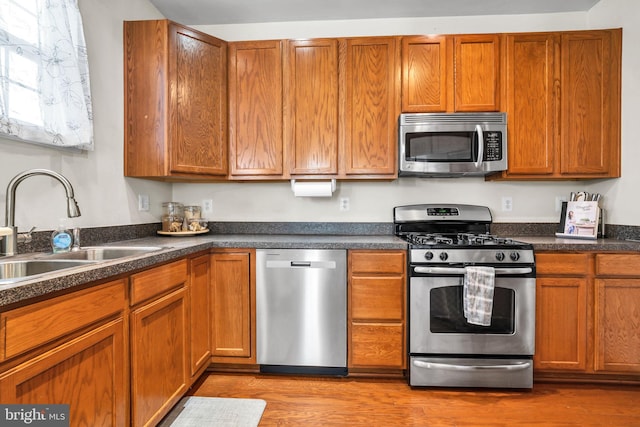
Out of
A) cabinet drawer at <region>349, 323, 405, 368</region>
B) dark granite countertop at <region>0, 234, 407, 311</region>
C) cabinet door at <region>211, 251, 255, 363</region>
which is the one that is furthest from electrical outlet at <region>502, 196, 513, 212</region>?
cabinet door at <region>211, 251, 255, 363</region>

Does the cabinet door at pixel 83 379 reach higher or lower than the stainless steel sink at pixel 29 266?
lower

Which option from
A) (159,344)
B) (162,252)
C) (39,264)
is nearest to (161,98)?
(162,252)

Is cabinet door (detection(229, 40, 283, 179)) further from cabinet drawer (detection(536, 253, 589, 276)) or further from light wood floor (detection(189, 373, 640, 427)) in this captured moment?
cabinet drawer (detection(536, 253, 589, 276))

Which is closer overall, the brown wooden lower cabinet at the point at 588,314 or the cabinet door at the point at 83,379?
the cabinet door at the point at 83,379

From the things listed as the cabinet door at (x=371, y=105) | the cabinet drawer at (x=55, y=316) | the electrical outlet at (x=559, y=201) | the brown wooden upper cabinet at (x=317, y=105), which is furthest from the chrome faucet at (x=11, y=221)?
the electrical outlet at (x=559, y=201)

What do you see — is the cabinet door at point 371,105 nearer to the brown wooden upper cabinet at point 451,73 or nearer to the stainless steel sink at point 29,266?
the brown wooden upper cabinet at point 451,73

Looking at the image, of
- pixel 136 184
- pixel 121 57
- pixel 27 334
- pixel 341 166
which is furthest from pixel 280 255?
pixel 121 57

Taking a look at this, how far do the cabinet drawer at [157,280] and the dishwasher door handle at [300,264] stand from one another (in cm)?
57

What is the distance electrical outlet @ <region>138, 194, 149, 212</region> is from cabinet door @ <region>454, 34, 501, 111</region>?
245 cm

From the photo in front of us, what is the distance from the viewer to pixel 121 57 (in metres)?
2.26

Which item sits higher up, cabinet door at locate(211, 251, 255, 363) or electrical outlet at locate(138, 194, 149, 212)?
electrical outlet at locate(138, 194, 149, 212)

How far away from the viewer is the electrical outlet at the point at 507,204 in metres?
2.82

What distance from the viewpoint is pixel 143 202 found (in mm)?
2547

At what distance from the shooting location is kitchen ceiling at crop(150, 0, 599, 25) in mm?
2598
